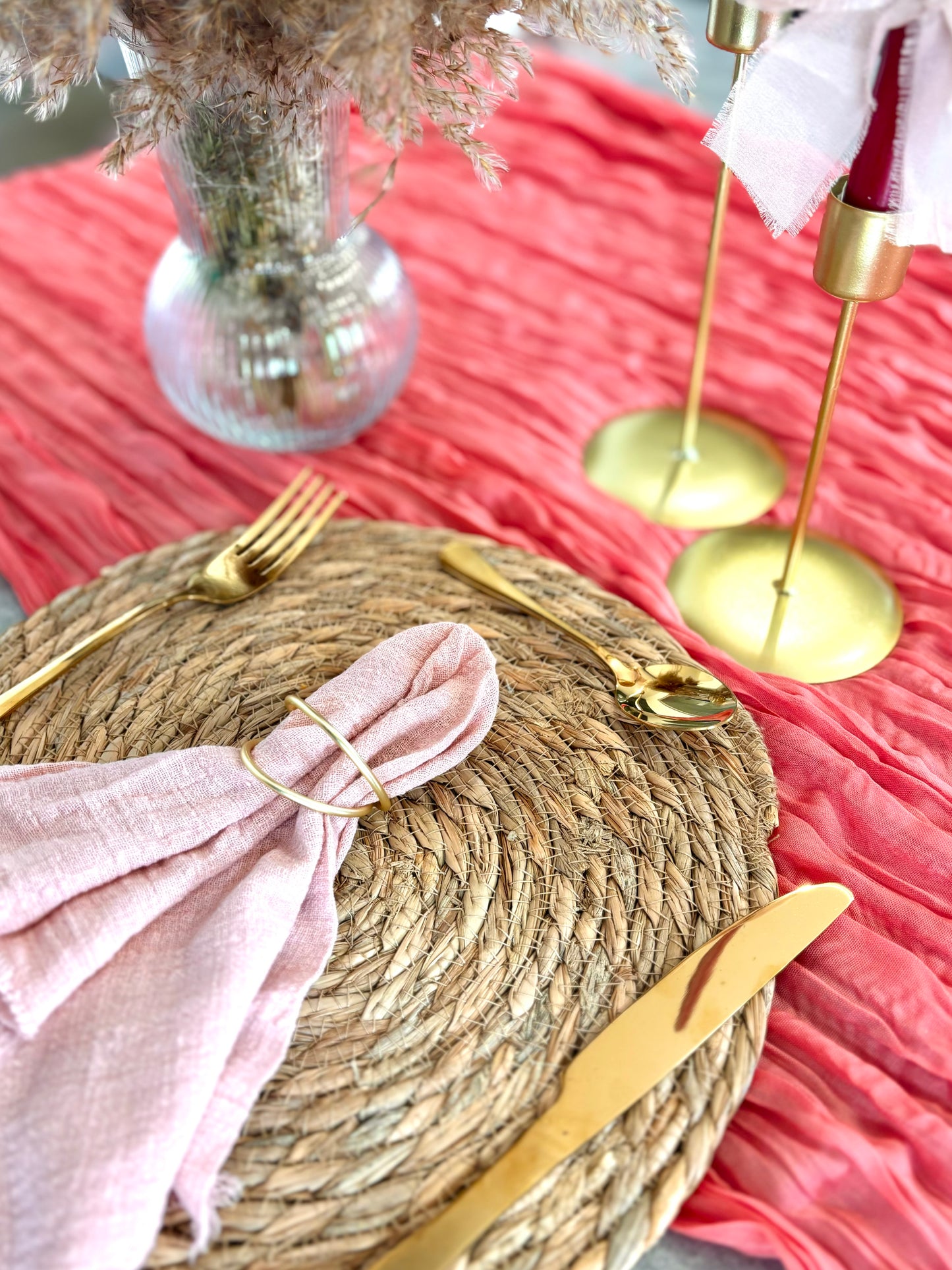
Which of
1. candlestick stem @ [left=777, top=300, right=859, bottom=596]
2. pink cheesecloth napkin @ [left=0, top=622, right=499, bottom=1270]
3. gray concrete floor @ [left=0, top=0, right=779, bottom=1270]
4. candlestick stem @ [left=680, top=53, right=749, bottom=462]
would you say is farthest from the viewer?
gray concrete floor @ [left=0, top=0, right=779, bottom=1270]

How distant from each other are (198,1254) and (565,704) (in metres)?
0.31

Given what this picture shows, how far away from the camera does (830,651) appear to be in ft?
2.25

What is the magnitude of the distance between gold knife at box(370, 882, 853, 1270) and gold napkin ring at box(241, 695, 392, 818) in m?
0.14

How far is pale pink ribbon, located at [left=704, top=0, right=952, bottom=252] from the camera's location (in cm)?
47

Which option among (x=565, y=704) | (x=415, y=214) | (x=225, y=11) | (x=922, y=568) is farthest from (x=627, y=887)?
(x=415, y=214)

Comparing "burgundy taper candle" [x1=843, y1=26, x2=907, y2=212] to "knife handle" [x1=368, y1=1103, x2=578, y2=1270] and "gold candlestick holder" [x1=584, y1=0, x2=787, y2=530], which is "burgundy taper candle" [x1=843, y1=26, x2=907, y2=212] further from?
"knife handle" [x1=368, y1=1103, x2=578, y2=1270]

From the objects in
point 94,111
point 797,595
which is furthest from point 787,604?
point 94,111

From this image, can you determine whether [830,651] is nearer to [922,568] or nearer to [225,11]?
[922,568]

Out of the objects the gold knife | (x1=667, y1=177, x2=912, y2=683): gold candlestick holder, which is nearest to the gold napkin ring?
the gold knife

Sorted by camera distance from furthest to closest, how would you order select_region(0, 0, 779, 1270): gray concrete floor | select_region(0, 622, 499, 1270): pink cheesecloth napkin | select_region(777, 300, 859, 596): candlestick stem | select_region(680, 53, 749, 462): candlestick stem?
select_region(0, 0, 779, 1270): gray concrete floor, select_region(680, 53, 749, 462): candlestick stem, select_region(777, 300, 859, 596): candlestick stem, select_region(0, 622, 499, 1270): pink cheesecloth napkin

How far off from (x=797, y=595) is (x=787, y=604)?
0.01 m

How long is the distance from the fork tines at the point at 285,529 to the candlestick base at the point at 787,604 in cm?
23

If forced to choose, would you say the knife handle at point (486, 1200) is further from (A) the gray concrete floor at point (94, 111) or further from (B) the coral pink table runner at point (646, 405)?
(A) the gray concrete floor at point (94, 111)

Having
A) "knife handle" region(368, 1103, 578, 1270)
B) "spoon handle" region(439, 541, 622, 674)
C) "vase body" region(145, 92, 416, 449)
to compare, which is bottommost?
"knife handle" region(368, 1103, 578, 1270)
